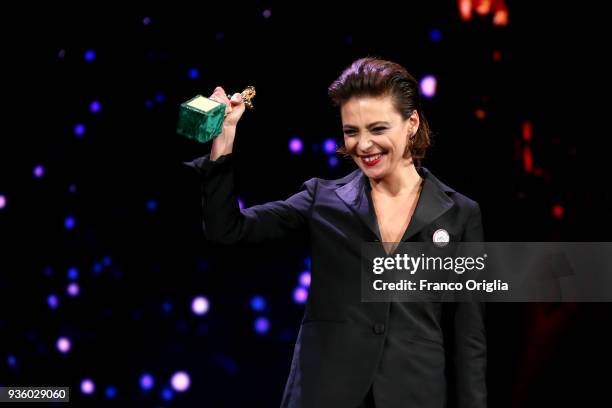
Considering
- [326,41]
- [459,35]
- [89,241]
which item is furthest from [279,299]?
[459,35]

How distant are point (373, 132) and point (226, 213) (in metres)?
0.35

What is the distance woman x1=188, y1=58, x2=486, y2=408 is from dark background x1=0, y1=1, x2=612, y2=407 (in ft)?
1.87

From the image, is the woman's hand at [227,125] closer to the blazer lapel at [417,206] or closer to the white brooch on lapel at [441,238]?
the blazer lapel at [417,206]

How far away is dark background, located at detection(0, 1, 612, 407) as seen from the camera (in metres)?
2.10

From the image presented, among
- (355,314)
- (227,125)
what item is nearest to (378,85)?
(227,125)

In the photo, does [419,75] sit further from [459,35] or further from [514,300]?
[514,300]

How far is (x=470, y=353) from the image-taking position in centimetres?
151

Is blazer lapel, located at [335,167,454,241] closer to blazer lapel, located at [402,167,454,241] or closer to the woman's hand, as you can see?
blazer lapel, located at [402,167,454,241]

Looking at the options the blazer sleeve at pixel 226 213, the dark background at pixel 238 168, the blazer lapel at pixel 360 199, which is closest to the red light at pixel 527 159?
the dark background at pixel 238 168

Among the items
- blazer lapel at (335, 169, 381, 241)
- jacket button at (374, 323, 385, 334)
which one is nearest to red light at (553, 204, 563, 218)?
blazer lapel at (335, 169, 381, 241)

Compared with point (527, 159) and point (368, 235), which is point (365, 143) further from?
point (527, 159)

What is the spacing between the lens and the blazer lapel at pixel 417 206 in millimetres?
1499

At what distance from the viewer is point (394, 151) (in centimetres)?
155

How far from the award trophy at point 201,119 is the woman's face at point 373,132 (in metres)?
0.28
